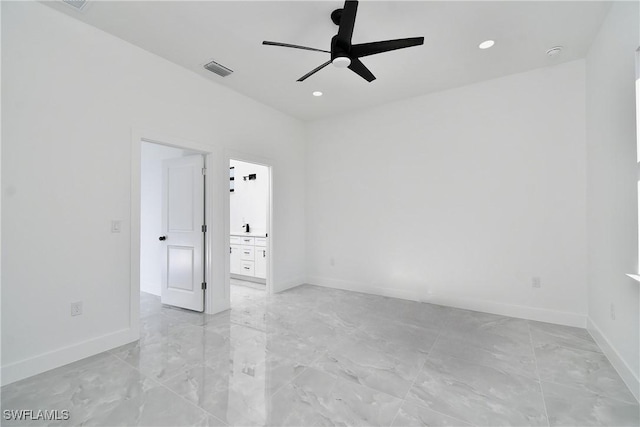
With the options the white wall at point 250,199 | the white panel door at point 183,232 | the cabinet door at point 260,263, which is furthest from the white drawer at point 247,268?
the white panel door at point 183,232

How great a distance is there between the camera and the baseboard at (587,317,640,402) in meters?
1.96

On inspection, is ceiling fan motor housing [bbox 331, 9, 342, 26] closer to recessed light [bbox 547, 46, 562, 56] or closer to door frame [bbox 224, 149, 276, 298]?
door frame [bbox 224, 149, 276, 298]

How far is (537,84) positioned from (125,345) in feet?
17.5

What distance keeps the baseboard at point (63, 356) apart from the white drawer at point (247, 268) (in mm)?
2463

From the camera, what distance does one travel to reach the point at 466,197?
151 inches

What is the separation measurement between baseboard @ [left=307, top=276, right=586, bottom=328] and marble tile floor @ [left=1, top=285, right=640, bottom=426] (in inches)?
6.0

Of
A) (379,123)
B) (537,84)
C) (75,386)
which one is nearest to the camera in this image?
(75,386)

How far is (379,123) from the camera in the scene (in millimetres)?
4512

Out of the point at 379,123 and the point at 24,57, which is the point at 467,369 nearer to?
the point at 379,123

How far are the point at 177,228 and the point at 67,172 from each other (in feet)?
5.02

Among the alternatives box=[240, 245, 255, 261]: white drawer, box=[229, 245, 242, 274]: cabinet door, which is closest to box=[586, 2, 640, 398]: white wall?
box=[240, 245, 255, 261]: white drawer

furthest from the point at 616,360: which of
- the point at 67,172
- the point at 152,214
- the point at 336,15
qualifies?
the point at 152,214

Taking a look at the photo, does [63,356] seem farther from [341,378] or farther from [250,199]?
[250,199]

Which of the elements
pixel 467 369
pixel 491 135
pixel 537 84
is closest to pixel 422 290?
pixel 467 369
